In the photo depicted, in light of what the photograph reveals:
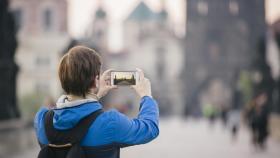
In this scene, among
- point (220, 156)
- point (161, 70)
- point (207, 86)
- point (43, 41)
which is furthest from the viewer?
point (161, 70)

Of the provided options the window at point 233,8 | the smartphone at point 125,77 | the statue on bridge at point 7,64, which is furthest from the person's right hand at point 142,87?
the window at point 233,8

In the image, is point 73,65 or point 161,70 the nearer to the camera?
point 73,65

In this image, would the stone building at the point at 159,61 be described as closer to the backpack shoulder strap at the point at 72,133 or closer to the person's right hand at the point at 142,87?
the person's right hand at the point at 142,87

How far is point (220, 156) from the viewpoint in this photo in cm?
1250

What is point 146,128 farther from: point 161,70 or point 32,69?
point 161,70

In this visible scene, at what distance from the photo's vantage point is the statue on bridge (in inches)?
506

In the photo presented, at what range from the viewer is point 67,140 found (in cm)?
249

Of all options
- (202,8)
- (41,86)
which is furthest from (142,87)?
(202,8)

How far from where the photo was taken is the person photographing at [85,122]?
2492 millimetres

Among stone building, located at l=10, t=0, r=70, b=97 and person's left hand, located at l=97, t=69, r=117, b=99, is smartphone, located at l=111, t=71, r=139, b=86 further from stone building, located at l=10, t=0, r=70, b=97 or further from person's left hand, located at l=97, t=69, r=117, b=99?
stone building, located at l=10, t=0, r=70, b=97

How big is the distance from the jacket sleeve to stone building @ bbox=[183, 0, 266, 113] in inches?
1866

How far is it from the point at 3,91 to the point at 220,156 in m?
4.11

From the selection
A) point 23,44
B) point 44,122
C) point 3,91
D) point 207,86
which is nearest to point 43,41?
point 23,44

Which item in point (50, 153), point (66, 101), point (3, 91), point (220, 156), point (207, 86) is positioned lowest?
point (207, 86)
